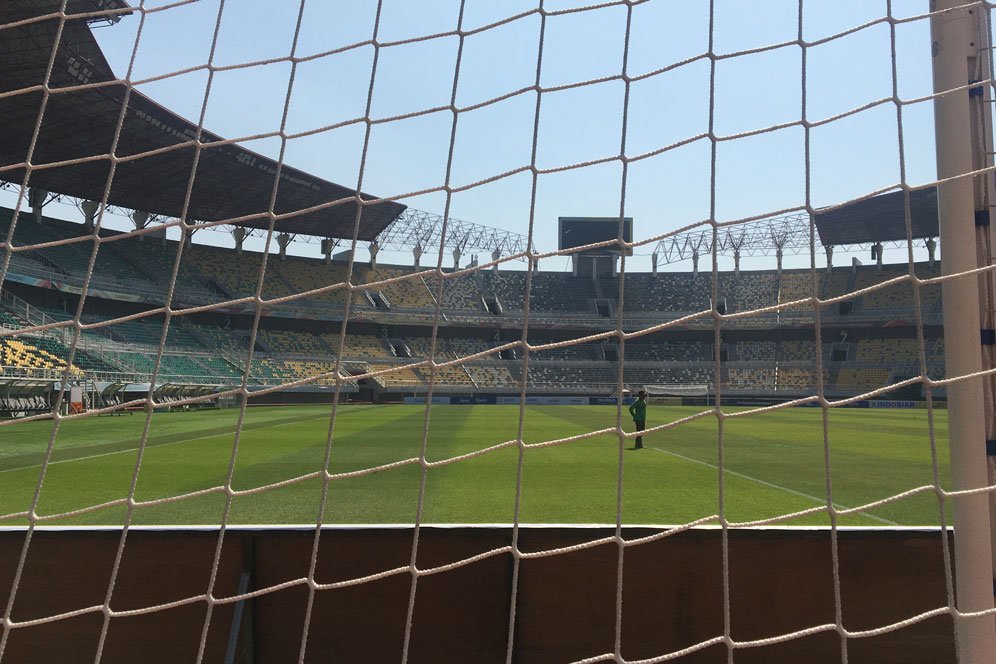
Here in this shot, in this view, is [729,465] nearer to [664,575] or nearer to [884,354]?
[664,575]

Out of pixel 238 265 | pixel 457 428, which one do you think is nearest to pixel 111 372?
pixel 457 428

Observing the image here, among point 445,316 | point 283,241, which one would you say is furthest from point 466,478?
point 283,241

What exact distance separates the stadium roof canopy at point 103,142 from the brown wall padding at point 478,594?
5209 mm

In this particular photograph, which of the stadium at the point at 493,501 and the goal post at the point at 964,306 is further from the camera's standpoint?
the stadium at the point at 493,501

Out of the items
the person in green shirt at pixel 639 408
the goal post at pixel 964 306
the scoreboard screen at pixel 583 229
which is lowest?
the person in green shirt at pixel 639 408

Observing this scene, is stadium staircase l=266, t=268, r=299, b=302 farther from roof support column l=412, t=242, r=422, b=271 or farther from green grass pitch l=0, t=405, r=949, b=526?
green grass pitch l=0, t=405, r=949, b=526

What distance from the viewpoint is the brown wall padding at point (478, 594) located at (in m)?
1.92

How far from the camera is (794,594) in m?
1.93

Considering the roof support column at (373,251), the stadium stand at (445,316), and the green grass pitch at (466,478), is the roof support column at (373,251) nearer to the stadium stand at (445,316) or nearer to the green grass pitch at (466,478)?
the stadium stand at (445,316)

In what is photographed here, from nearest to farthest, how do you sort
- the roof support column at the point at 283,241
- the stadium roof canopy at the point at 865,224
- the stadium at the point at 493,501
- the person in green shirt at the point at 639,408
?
the stadium at the point at 493,501, the person in green shirt at the point at 639,408, the stadium roof canopy at the point at 865,224, the roof support column at the point at 283,241

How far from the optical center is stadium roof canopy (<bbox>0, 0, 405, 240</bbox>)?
9.57 metres

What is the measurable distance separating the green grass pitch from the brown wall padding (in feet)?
1.01

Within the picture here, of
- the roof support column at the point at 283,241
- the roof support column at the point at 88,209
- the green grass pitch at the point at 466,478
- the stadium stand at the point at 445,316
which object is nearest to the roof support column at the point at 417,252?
the stadium stand at the point at 445,316

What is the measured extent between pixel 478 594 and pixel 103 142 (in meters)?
16.5
